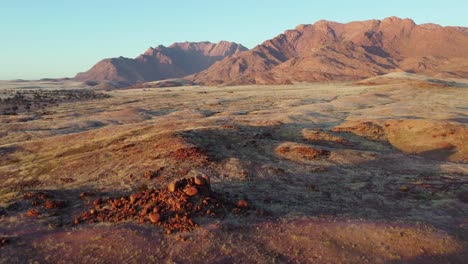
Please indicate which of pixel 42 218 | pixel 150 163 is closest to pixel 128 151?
pixel 150 163

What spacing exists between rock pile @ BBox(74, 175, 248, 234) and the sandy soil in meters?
0.43

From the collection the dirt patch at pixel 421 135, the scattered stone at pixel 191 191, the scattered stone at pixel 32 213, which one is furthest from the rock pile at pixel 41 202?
the dirt patch at pixel 421 135

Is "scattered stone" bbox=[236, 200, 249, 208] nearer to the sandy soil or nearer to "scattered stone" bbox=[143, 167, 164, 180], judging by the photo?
the sandy soil

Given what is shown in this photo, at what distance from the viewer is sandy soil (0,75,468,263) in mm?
13273

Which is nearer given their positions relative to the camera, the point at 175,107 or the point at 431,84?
the point at 175,107

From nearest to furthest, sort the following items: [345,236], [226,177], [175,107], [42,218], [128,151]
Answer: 1. [345,236]
2. [42,218]
3. [226,177]
4. [128,151]
5. [175,107]

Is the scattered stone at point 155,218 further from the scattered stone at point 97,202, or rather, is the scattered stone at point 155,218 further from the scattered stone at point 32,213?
the scattered stone at point 32,213

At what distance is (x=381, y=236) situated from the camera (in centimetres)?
1445

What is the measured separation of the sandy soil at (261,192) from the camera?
43.5 feet

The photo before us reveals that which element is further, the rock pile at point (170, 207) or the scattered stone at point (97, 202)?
the scattered stone at point (97, 202)

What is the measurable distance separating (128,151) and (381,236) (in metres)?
18.5

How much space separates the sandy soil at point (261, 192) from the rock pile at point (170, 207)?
0.43 meters

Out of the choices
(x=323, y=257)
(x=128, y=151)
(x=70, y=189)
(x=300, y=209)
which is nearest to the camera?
(x=323, y=257)

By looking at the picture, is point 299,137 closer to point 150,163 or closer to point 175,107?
point 150,163
